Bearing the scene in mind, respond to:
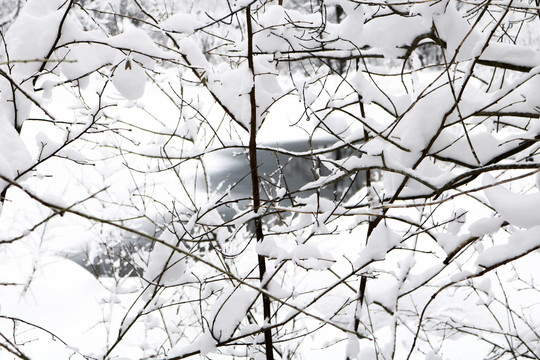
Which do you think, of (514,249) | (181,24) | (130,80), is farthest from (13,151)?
(514,249)

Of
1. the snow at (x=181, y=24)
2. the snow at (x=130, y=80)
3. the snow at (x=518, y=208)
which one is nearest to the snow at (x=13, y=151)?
the snow at (x=130, y=80)

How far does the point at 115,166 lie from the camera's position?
24.5 feet

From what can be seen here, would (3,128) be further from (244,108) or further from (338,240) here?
(338,240)

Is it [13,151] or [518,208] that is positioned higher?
[13,151]

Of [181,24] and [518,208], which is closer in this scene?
[518,208]

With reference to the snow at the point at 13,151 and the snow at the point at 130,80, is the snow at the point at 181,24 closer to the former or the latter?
the snow at the point at 130,80

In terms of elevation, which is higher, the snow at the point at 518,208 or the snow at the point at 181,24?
the snow at the point at 181,24

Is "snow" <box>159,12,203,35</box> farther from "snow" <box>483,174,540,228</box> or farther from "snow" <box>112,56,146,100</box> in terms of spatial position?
"snow" <box>483,174,540,228</box>

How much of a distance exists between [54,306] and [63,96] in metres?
17.0

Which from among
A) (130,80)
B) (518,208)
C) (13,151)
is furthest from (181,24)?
(518,208)

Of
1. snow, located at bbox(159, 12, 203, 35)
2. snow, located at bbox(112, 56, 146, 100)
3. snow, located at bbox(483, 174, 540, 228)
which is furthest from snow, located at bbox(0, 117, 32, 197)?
snow, located at bbox(483, 174, 540, 228)

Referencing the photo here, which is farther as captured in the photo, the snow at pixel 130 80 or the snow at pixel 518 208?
the snow at pixel 130 80

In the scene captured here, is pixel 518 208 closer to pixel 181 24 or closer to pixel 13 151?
pixel 181 24

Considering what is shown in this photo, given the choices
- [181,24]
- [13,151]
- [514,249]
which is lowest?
[514,249]
